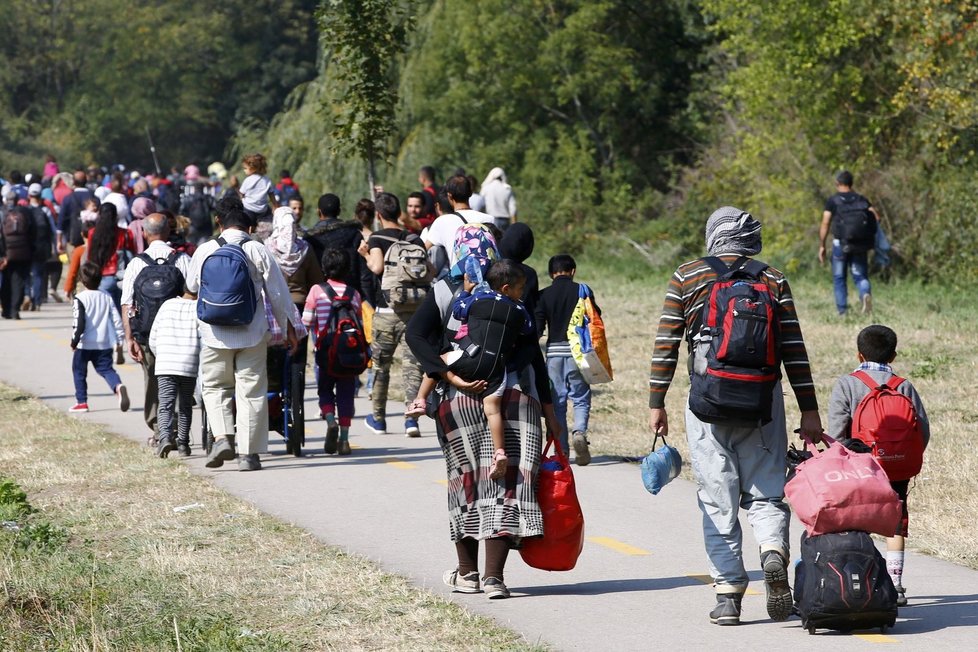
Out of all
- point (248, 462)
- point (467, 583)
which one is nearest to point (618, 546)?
point (467, 583)

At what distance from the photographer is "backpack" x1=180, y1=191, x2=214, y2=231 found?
23.5 m

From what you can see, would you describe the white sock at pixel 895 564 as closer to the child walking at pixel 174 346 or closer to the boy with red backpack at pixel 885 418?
the boy with red backpack at pixel 885 418

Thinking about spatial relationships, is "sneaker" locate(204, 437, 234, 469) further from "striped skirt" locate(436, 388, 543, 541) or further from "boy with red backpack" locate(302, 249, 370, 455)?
"striped skirt" locate(436, 388, 543, 541)

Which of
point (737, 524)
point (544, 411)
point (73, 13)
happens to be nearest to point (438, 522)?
point (544, 411)

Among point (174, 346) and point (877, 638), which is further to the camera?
point (174, 346)

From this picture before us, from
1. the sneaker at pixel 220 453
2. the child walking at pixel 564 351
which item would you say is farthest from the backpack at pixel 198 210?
the child walking at pixel 564 351

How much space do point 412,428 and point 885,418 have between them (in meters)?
5.88

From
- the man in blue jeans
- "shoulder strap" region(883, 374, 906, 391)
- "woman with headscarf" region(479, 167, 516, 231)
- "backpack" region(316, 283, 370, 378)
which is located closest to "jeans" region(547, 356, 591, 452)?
"backpack" region(316, 283, 370, 378)

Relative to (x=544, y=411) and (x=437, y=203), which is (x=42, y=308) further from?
(x=544, y=411)

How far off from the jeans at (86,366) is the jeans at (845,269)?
9291mm

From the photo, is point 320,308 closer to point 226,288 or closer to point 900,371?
point 226,288

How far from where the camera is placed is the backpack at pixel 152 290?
11.6 meters

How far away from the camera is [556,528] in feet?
23.3

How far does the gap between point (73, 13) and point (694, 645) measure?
66.2 metres
